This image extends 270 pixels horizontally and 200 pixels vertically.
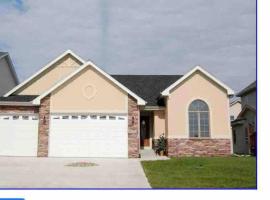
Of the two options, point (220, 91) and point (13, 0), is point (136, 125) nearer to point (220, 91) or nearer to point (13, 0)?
point (220, 91)

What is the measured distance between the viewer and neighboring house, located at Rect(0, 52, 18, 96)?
92.4 feet

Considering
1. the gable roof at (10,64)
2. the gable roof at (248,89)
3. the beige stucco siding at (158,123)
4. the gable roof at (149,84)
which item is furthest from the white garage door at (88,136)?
the gable roof at (248,89)

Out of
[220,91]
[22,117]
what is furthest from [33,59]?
[220,91]

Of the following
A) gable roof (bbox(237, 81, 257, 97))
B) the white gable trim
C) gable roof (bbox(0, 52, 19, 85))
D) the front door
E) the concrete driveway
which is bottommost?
the concrete driveway

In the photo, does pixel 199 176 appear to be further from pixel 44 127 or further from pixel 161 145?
pixel 44 127

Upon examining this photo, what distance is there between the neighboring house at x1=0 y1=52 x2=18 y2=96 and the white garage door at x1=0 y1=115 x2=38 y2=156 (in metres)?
8.93

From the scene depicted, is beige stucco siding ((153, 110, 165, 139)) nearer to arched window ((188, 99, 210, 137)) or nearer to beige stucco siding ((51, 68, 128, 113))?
arched window ((188, 99, 210, 137))

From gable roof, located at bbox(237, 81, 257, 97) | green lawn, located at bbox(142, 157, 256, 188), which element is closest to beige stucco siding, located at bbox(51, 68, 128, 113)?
green lawn, located at bbox(142, 157, 256, 188)

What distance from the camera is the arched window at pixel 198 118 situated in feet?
66.5

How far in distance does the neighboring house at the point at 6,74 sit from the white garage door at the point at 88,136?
10.6 metres

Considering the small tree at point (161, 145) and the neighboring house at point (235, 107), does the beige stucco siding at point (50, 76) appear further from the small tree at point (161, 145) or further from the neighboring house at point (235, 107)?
Result: the neighboring house at point (235, 107)

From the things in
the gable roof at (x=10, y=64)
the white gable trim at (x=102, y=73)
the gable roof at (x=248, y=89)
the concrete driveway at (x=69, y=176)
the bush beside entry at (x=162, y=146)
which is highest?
the gable roof at (x=10, y=64)
